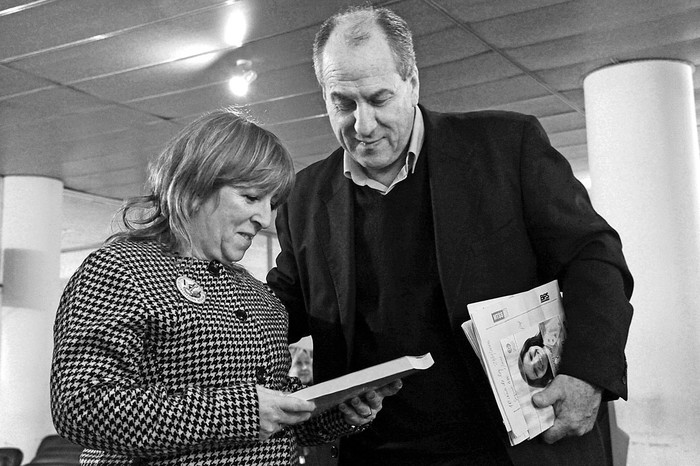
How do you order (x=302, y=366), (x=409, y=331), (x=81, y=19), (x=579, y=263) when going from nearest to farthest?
(x=579, y=263) < (x=409, y=331) < (x=81, y=19) < (x=302, y=366)

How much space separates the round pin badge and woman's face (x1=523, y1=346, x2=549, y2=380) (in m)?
0.67

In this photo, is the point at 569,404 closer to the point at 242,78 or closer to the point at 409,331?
the point at 409,331

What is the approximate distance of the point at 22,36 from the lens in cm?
525

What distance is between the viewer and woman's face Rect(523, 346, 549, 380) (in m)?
1.78

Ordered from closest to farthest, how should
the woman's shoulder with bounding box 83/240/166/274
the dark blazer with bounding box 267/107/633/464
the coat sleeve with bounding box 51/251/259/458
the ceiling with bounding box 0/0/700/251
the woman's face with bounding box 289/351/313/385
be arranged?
the coat sleeve with bounding box 51/251/259/458 → the woman's shoulder with bounding box 83/240/166/274 → the dark blazer with bounding box 267/107/633/464 → the ceiling with bounding box 0/0/700/251 → the woman's face with bounding box 289/351/313/385

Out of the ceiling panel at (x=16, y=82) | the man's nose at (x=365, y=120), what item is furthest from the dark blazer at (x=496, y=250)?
the ceiling panel at (x=16, y=82)

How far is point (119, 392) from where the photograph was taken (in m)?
1.46

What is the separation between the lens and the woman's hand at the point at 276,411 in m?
1.54

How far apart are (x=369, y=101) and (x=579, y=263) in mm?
617

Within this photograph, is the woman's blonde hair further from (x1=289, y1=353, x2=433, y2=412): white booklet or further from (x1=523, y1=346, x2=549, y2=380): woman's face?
(x1=523, y1=346, x2=549, y2=380): woman's face

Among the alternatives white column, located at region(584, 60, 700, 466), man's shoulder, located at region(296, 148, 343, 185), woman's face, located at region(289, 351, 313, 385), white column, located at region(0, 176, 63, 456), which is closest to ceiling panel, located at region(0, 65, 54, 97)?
white column, located at region(0, 176, 63, 456)

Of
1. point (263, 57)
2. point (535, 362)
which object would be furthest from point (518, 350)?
point (263, 57)

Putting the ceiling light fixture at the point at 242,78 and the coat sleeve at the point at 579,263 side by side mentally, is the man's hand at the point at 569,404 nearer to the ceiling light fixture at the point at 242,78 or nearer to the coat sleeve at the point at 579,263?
the coat sleeve at the point at 579,263

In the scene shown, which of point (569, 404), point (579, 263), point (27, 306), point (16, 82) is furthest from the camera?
point (27, 306)
